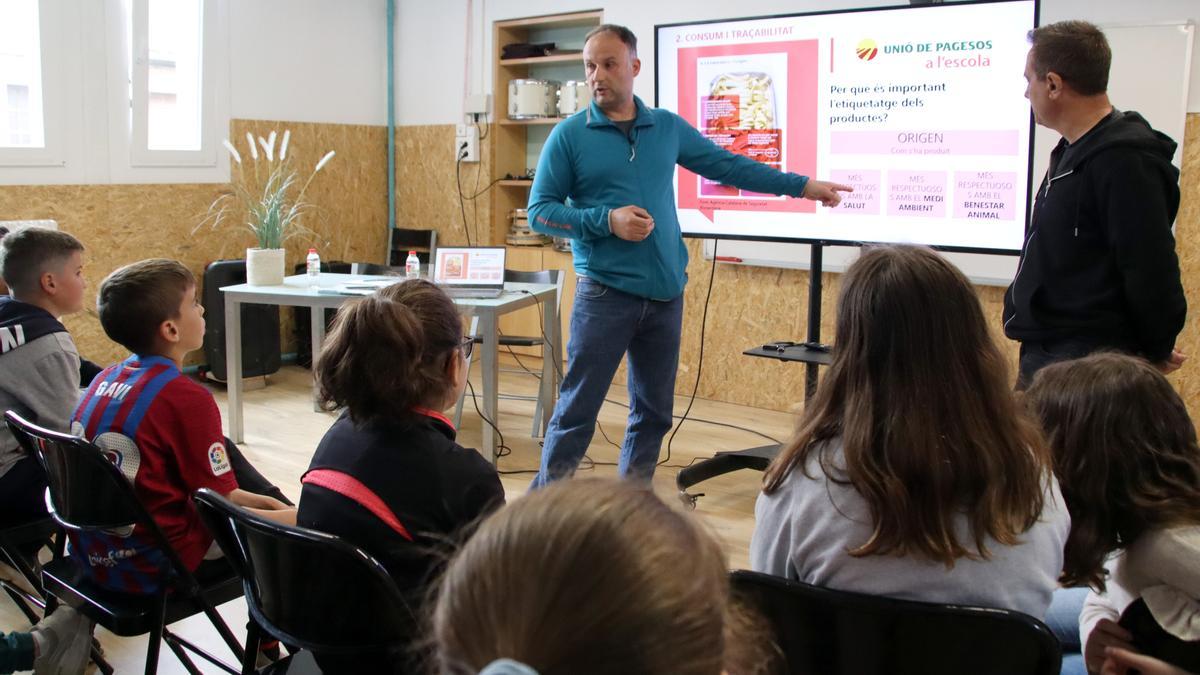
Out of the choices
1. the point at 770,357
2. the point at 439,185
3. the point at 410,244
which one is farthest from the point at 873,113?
the point at 410,244

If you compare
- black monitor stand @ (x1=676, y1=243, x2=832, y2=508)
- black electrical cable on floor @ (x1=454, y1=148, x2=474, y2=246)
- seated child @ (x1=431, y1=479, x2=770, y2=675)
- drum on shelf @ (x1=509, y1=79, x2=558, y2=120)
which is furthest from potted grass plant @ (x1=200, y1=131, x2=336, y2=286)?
seated child @ (x1=431, y1=479, x2=770, y2=675)

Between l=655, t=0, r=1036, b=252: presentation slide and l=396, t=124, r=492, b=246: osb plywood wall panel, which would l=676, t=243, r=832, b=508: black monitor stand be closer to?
l=655, t=0, r=1036, b=252: presentation slide

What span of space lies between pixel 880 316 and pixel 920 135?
2301 millimetres

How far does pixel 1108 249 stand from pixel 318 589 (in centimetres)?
Result: 188

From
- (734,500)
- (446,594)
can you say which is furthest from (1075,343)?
(446,594)

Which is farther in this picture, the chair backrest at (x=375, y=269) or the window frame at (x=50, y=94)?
the chair backrest at (x=375, y=269)

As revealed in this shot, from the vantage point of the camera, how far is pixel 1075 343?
7.52ft

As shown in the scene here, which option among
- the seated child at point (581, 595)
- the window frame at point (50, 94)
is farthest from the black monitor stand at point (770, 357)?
the window frame at point (50, 94)

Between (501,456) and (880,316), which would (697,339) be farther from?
Result: (880,316)

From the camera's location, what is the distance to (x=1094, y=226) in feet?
7.35

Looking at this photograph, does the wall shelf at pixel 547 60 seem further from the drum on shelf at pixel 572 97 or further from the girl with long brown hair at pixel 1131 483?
the girl with long brown hair at pixel 1131 483

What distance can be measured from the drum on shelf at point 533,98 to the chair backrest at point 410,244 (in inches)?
37.8

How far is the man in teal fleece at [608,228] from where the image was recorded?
9.55ft

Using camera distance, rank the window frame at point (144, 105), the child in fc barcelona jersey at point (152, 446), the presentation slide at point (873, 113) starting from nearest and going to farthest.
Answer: the child in fc barcelona jersey at point (152, 446) → the presentation slide at point (873, 113) → the window frame at point (144, 105)
